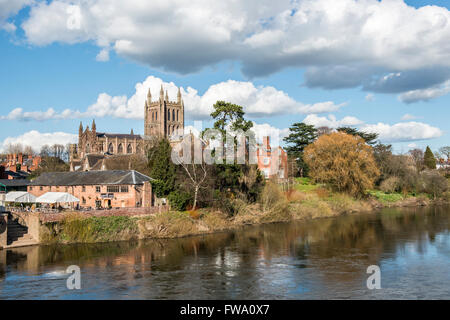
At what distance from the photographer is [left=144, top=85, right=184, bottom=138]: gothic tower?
490 ft

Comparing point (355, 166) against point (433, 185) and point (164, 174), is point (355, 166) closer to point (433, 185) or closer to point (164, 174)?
point (433, 185)

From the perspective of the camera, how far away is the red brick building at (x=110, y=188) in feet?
138

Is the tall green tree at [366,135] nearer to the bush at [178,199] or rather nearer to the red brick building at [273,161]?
the red brick building at [273,161]

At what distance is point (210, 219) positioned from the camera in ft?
134

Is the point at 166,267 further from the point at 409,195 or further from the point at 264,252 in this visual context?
the point at 409,195

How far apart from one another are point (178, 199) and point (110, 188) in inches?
308

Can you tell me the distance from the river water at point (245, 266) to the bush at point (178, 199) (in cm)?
509

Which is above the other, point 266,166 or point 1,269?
point 266,166

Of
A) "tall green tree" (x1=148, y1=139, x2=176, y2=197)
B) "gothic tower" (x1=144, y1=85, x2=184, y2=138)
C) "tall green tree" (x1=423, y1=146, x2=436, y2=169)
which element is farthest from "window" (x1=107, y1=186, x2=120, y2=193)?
"gothic tower" (x1=144, y1=85, x2=184, y2=138)
